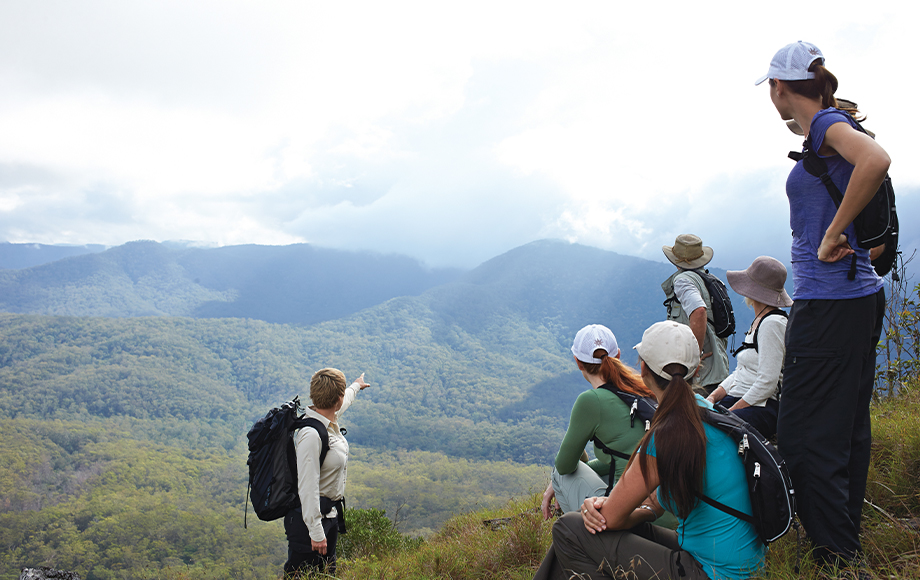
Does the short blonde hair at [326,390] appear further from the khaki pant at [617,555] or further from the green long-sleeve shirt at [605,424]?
the khaki pant at [617,555]

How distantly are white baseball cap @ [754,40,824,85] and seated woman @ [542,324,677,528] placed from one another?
A: 1614mm

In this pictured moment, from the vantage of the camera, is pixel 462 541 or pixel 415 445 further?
pixel 415 445

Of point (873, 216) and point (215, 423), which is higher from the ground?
point (873, 216)

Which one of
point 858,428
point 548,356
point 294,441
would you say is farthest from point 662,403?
point 548,356

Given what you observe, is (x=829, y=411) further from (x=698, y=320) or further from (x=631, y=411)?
(x=698, y=320)

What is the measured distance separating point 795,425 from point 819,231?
0.86 metres

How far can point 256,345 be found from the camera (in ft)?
580

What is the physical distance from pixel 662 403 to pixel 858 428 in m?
1.00

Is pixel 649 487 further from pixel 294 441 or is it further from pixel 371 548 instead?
pixel 371 548

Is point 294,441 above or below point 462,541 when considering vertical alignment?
above

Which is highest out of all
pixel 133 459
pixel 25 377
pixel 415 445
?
→ pixel 25 377

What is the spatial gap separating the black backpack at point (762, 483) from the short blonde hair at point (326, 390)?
2860 millimetres

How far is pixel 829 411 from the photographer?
7.21 ft

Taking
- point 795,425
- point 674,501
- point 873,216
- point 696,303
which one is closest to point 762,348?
point 795,425
